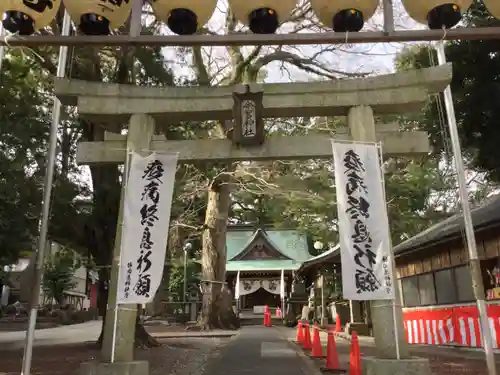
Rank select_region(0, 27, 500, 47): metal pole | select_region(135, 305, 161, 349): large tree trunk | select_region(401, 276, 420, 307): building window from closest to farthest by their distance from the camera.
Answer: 1. select_region(0, 27, 500, 47): metal pole
2. select_region(135, 305, 161, 349): large tree trunk
3. select_region(401, 276, 420, 307): building window

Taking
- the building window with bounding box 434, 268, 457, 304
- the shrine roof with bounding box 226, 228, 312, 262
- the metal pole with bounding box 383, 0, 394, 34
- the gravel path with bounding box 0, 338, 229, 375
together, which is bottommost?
the gravel path with bounding box 0, 338, 229, 375

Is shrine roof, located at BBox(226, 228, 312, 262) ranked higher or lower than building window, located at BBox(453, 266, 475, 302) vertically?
higher

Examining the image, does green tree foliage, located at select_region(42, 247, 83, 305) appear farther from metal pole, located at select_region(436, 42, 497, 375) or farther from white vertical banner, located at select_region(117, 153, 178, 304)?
metal pole, located at select_region(436, 42, 497, 375)

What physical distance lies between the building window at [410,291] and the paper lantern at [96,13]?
13219 mm

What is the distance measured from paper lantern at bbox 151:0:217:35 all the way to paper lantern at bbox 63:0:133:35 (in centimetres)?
45

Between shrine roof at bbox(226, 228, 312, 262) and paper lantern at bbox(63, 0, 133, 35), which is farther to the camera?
shrine roof at bbox(226, 228, 312, 262)

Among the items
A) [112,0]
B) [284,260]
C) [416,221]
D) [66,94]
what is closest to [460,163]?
[112,0]

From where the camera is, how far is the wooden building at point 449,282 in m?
10.8

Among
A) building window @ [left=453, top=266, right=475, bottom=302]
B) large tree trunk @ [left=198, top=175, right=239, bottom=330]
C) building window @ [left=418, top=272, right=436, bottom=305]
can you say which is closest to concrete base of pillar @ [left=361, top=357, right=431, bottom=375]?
building window @ [left=453, top=266, right=475, bottom=302]

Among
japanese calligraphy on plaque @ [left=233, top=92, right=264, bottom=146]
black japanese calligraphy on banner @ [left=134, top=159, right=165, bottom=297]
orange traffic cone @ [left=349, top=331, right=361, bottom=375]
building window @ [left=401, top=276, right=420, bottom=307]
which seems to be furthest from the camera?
building window @ [left=401, top=276, right=420, bottom=307]

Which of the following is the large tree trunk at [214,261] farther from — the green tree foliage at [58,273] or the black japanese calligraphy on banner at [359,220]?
the green tree foliage at [58,273]

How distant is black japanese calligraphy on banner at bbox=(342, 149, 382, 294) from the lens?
6.30 meters

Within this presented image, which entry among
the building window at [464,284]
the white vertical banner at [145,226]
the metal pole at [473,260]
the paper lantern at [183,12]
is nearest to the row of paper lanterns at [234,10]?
the paper lantern at [183,12]

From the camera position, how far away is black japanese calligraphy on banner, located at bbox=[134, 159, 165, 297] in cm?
641
